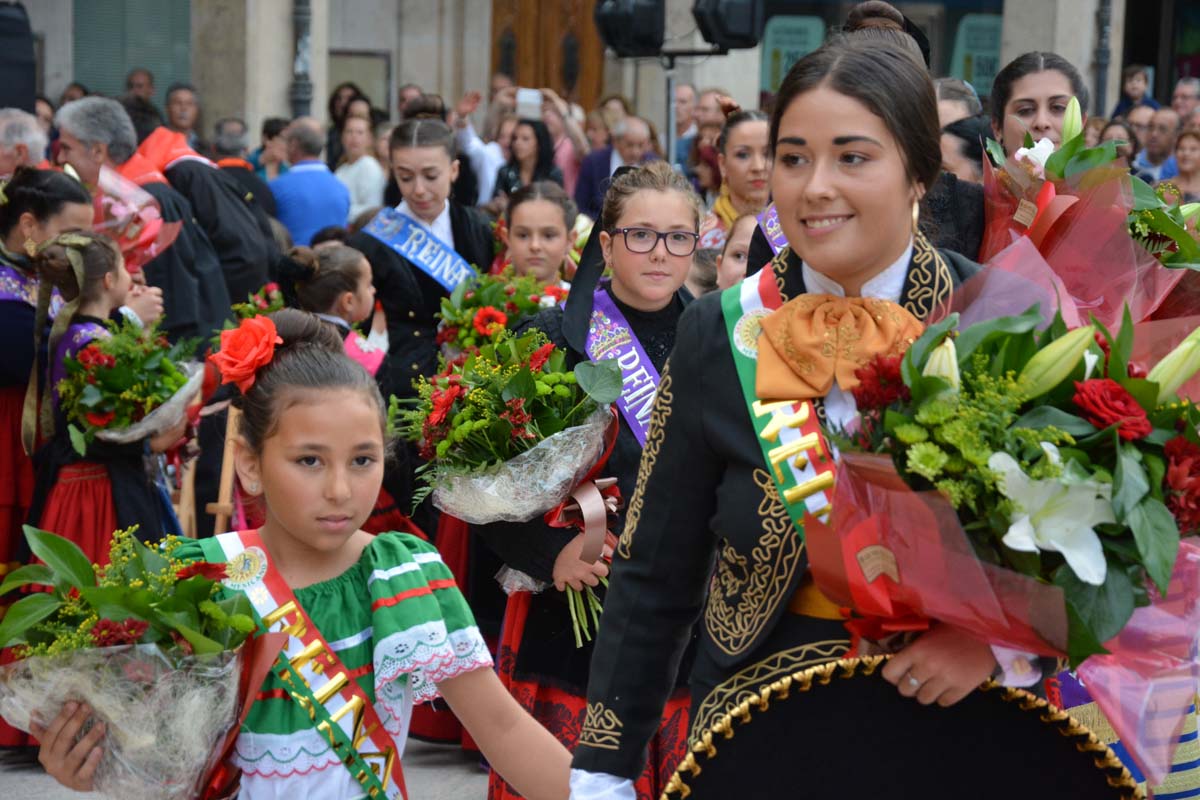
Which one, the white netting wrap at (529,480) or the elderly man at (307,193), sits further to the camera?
the elderly man at (307,193)

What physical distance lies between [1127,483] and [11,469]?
4930 millimetres

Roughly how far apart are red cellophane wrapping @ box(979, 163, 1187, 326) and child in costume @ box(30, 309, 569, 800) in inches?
45.5

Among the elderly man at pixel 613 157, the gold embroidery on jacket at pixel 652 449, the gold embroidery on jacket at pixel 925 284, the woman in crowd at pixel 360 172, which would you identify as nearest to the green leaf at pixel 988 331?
the gold embroidery on jacket at pixel 925 284

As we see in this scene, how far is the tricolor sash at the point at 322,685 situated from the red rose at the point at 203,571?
73mm

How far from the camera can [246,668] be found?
9.02 ft

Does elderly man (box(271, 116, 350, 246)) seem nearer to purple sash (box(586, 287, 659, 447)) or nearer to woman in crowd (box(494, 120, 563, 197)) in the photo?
woman in crowd (box(494, 120, 563, 197))

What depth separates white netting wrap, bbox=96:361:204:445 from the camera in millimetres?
5727

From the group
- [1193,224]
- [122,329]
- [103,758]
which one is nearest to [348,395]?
[103,758]

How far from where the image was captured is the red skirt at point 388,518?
5.80 metres

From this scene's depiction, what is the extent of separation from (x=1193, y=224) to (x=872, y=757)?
1.76 meters

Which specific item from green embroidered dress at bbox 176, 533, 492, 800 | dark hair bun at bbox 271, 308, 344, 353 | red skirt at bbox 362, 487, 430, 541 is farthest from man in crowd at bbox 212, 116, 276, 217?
green embroidered dress at bbox 176, 533, 492, 800

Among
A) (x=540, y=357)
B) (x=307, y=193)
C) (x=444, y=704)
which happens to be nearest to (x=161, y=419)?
(x=444, y=704)

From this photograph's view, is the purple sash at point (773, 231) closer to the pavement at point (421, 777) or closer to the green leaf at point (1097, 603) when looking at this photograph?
the green leaf at point (1097, 603)

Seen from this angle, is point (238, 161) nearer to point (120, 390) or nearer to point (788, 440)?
point (120, 390)
